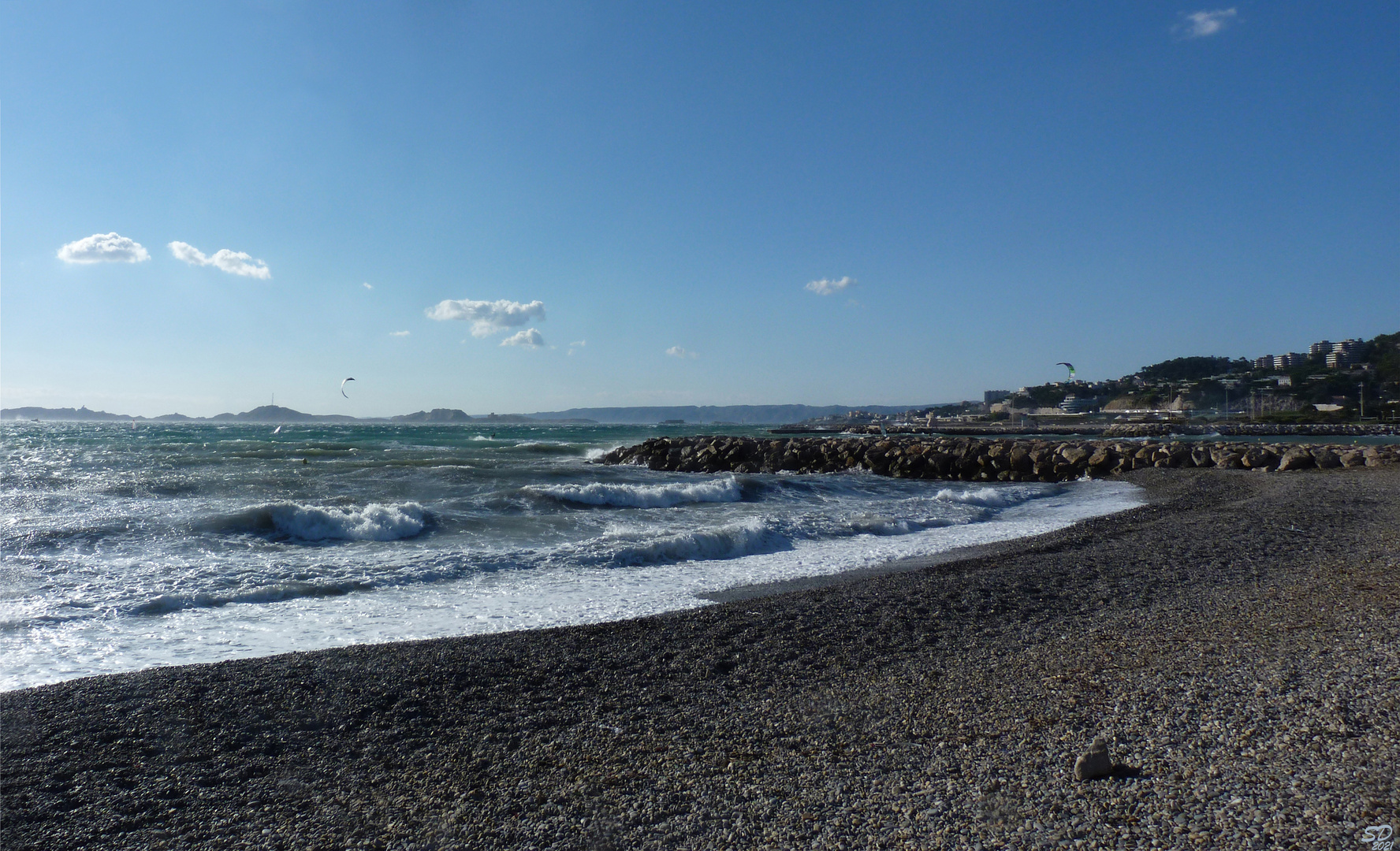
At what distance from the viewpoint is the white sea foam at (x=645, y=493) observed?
16.5 meters

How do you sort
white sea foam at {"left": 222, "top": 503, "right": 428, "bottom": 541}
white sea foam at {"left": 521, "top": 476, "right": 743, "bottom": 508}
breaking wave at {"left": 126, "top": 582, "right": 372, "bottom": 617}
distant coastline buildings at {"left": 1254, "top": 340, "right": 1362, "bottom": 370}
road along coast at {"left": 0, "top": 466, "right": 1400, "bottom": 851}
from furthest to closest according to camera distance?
distant coastline buildings at {"left": 1254, "top": 340, "right": 1362, "bottom": 370} → white sea foam at {"left": 521, "top": 476, "right": 743, "bottom": 508} → white sea foam at {"left": 222, "top": 503, "right": 428, "bottom": 541} → breaking wave at {"left": 126, "top": 582, "right": 372, "bottom": 617} → road along coast at {"left": 0, "top": 466, "right": 1400, "bottom": 851}

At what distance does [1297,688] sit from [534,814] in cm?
415

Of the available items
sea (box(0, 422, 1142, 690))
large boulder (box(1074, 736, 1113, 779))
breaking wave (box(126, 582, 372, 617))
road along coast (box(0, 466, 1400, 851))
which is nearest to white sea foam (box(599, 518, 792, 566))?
sea (box(0, 422, 1142, 690))

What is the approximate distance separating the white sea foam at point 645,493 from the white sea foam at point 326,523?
14.9 ft

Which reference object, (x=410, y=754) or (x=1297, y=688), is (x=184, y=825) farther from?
(x=1297, y=688)

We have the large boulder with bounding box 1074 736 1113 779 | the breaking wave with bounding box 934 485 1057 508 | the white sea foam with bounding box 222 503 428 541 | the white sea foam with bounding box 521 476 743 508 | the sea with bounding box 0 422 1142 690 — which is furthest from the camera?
the breaking wave with bounding box 934 485 1057 508

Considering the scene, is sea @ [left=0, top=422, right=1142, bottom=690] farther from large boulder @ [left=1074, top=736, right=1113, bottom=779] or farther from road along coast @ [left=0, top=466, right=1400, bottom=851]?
large boulder @ [left=1074, top=736, right=1113, bottom=779]

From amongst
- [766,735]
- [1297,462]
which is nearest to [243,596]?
A: [766,735]

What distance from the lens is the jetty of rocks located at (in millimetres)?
23125

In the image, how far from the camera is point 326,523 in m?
11.8

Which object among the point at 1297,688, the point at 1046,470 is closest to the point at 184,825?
the point at 1297,688

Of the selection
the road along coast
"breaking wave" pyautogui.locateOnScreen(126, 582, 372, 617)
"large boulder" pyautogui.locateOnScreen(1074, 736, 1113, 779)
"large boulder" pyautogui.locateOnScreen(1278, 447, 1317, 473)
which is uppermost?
"large boulder" pyautogui.locateOnScreen(1074, 736, 1113, 779)

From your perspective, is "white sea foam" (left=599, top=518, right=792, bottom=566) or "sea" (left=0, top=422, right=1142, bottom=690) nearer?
"sea" (left=0, top=422, right=1142, bottom=690)

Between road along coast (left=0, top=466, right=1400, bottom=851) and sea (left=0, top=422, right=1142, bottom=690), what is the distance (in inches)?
53.4
